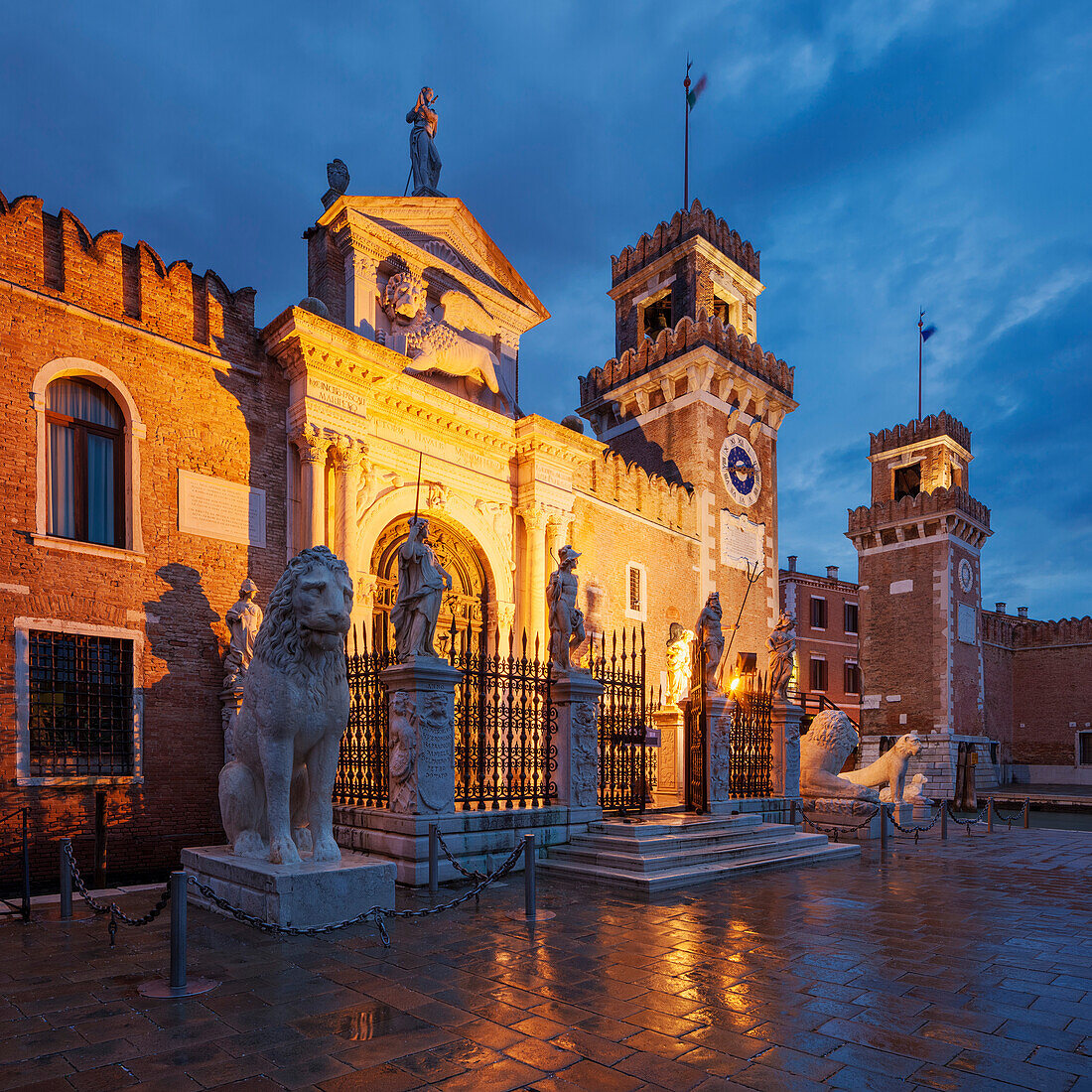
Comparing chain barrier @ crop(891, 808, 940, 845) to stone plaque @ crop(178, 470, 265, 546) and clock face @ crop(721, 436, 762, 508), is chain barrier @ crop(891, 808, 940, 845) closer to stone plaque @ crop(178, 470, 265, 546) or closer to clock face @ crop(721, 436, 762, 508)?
clock face @ crop(721, 436, 762, 508)

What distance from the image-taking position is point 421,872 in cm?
799

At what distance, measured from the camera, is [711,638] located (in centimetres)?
1202

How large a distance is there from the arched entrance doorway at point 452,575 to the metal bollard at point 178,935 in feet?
29.7

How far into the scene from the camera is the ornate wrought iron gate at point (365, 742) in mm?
9258

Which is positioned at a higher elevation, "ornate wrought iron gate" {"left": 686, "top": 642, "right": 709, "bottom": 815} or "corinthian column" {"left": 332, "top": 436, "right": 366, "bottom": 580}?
"corinthian column" {"left": 332, "top": 436, "right": 366, "bottom": 580}

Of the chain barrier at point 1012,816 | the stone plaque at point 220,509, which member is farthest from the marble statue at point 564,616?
the chain barrier at point 1012,816

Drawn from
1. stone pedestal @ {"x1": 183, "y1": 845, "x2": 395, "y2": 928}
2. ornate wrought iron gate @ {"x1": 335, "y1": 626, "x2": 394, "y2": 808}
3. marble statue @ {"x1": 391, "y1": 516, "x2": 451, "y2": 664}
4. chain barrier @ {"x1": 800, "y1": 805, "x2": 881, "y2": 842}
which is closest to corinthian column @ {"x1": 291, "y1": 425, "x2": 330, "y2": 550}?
ornate wrought iron gate @ {"x1": 335, "y1": 626, "x2": 394, "y2": 808}

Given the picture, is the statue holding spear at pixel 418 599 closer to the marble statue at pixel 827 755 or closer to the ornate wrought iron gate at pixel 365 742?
the ornate wrought iron gate at pixel 365 742

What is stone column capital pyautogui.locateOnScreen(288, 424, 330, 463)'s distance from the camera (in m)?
12.4

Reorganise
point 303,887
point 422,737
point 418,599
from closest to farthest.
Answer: point 303,887 < point 422,737 < point 418,599

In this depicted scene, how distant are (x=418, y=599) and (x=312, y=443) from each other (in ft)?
16.2

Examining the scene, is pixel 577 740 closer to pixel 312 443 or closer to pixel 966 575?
pixel 312 443

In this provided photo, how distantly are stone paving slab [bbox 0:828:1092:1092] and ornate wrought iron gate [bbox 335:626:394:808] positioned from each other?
7.34 feet

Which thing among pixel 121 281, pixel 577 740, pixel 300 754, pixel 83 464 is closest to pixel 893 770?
pixel 577 740
